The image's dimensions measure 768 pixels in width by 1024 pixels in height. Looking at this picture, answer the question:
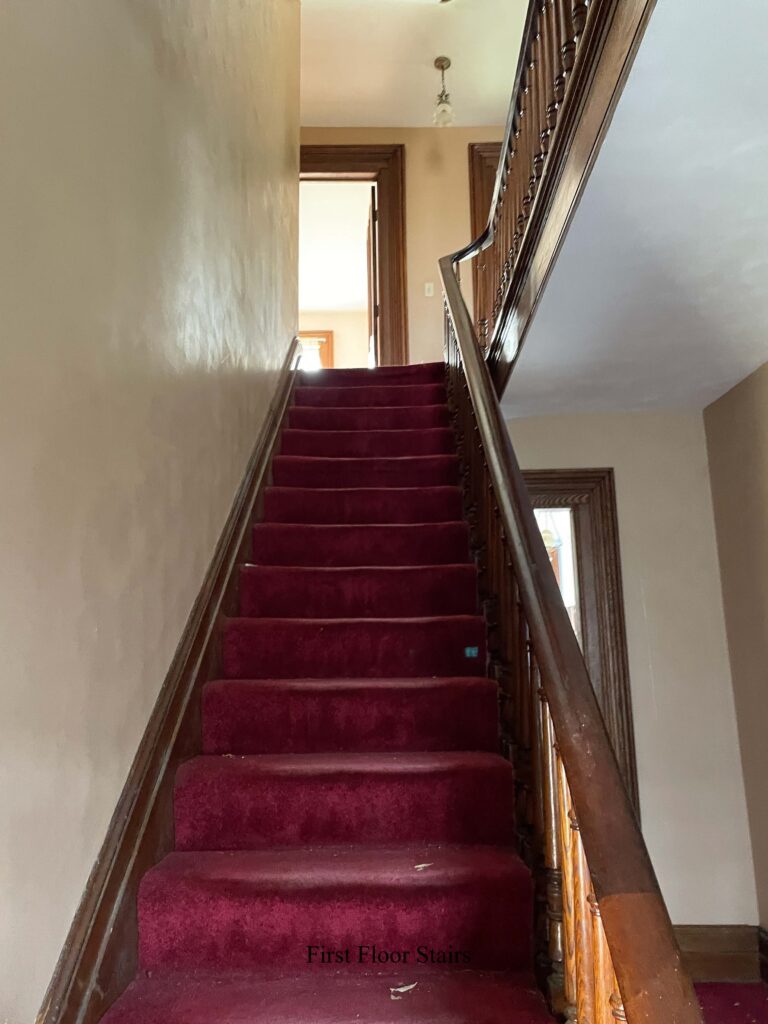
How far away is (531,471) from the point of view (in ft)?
12.4

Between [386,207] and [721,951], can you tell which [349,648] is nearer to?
[721,951]

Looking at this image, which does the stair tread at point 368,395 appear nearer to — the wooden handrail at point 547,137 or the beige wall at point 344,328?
the wooden handrail at point 547,137

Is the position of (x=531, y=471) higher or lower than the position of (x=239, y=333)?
lower

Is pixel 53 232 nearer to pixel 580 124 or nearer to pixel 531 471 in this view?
pixel 580 124

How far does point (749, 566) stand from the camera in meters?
3.28

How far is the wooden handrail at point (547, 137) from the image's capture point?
168 centimetres

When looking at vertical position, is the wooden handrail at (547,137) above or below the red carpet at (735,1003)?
above

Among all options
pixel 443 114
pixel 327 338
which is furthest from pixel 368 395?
pixel 327 338

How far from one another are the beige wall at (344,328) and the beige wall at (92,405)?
21.7ft

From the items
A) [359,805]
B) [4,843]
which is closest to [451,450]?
[359,805]

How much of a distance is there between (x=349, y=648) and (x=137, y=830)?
0.92m

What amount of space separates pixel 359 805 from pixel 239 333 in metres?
1.86

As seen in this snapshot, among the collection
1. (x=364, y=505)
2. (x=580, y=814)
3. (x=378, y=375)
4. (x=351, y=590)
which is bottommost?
(x=580, y=814)

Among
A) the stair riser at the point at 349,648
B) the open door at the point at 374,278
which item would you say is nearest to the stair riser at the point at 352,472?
the stair riser at the point at 349,648
